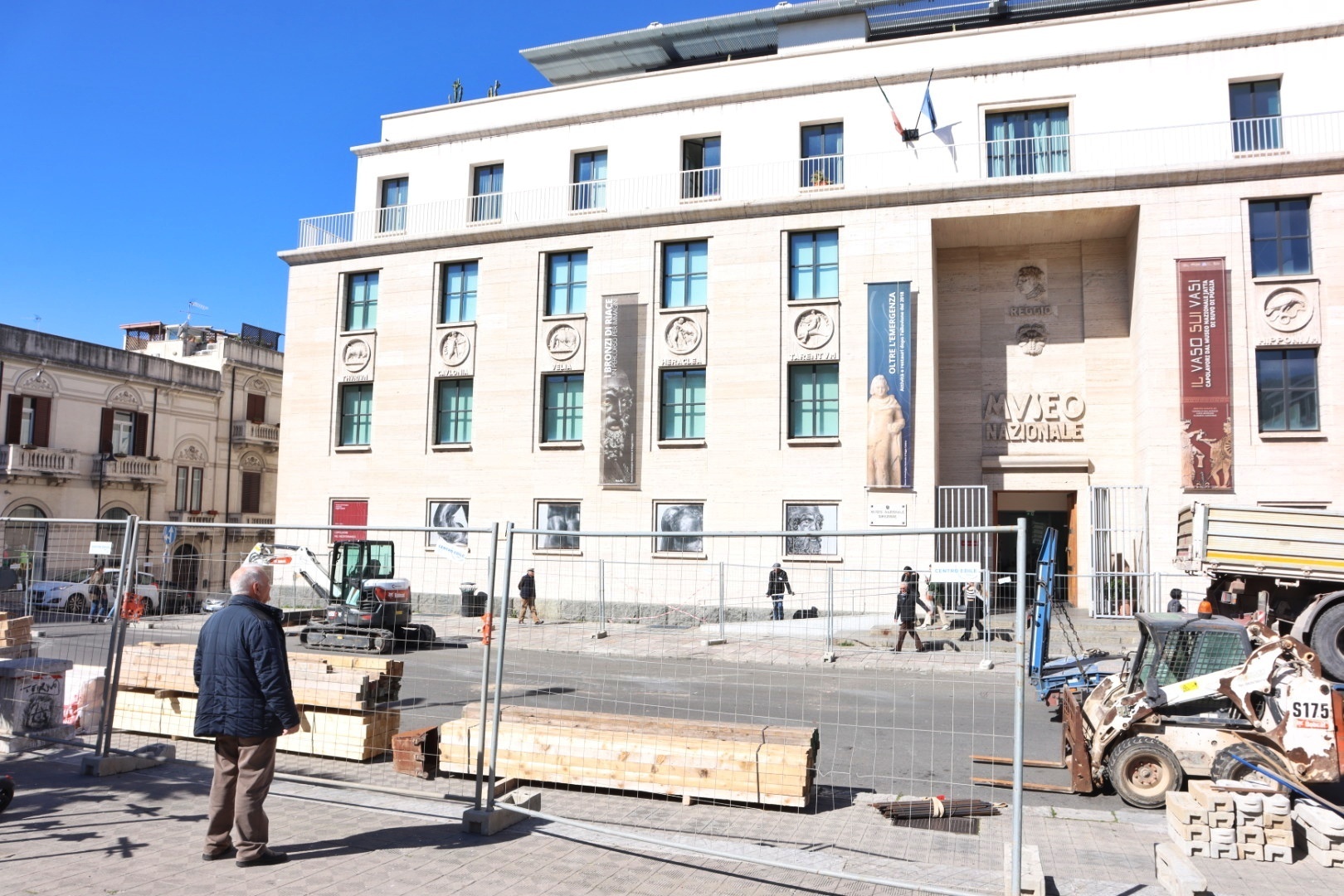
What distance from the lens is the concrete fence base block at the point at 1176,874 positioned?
18.3 feet

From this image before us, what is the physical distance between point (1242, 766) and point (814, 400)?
1765 cm

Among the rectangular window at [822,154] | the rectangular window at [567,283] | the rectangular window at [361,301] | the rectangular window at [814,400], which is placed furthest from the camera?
the rectangular window at [361,301]

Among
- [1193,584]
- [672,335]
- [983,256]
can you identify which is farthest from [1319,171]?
[672,335]

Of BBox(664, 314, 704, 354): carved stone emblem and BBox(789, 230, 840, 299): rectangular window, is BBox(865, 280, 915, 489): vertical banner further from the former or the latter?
BBox(664, 314, 704, 354): carved stone emblem

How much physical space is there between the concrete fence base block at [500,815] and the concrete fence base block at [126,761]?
3.56m

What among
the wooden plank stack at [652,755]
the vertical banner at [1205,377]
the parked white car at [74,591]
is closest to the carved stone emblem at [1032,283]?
the vertical banner at [1205,377]

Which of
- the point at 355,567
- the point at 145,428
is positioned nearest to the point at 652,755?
the point at 355,567

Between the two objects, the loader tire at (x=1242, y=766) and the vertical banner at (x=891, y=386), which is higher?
the vertical banner at (x=891, y=386)

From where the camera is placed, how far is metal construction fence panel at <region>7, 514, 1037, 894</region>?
6.83 m

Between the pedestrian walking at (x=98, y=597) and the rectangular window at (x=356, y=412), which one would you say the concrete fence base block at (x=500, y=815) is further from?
the rectangular window at (x=356, y=412)

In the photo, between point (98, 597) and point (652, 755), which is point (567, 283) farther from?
point (652, 755)

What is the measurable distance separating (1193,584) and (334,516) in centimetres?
2468

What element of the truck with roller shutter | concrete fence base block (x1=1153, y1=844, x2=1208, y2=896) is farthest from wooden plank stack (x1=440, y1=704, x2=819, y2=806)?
the truck with roller shutter

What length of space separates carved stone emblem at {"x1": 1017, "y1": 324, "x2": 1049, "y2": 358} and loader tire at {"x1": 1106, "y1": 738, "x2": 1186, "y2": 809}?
1890 cm
